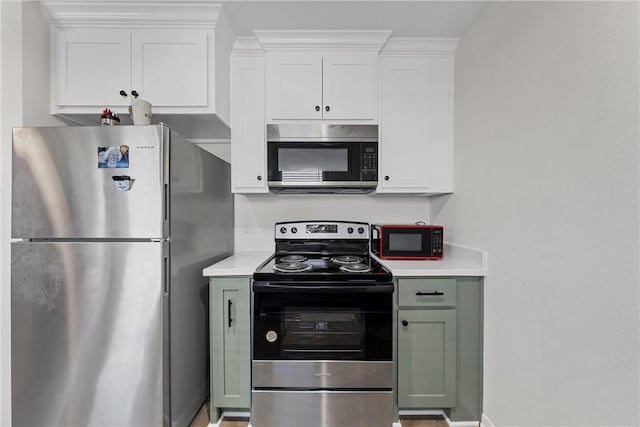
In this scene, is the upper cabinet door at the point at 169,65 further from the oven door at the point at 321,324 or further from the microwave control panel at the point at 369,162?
the oven door at the point at 321,324

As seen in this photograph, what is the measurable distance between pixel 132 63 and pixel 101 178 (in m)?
0.87

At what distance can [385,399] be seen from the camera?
155 centimetres

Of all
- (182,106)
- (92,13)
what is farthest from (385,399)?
(92,13)

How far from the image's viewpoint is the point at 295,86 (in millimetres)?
1980

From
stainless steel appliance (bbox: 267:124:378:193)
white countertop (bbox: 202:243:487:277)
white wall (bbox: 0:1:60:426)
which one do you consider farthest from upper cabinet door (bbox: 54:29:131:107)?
white countertop (bbox: 202:243:487:277)

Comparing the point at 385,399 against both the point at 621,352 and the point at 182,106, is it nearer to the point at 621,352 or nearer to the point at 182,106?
the point at 621,352

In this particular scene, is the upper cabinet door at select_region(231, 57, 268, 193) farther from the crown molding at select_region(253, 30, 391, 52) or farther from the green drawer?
the green drawer

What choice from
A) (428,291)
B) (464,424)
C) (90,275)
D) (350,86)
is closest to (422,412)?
(464,424)

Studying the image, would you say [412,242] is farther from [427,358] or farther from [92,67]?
[92,67]

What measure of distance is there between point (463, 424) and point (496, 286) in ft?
2.80

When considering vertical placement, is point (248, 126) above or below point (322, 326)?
above

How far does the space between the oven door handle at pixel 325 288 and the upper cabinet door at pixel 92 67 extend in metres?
1.47

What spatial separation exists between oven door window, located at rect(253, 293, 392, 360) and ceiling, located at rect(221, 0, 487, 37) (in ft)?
5.60

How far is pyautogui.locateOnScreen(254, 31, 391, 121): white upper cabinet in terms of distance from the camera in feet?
6.43
